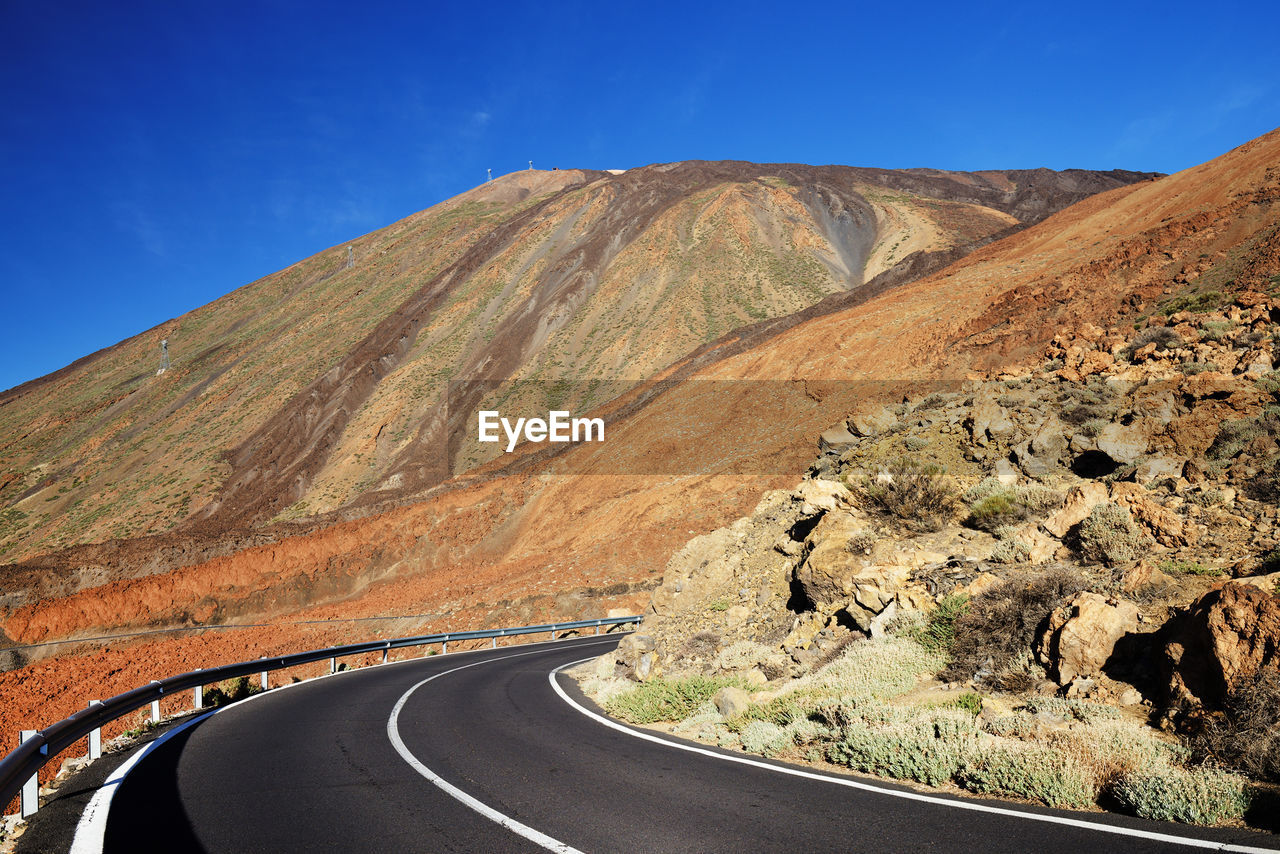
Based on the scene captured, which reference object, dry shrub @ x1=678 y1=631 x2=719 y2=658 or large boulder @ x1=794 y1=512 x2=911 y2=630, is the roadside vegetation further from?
dry shrub @ x1=678 y1=631 x2=719 y2=658

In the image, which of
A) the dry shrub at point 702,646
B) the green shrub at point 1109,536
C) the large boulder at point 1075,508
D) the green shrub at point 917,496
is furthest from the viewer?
the dry shrub at point 702,646

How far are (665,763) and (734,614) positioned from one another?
6.10 metres

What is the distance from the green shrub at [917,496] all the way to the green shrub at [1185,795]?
22.4 feet

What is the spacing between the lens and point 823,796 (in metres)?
5.93

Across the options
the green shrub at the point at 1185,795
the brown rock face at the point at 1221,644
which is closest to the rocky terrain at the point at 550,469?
the brown rock face at the point at 1221,644

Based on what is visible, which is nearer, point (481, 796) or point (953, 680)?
point (481, 796)

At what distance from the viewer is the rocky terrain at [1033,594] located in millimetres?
5727

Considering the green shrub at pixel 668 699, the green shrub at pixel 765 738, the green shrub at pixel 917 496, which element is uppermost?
the green shrub at pixel 917 496

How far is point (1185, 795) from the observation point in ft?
15.8

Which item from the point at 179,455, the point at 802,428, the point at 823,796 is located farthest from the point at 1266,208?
the point at 179,455

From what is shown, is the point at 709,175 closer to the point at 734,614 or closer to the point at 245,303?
the point at 245,303

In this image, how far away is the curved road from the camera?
16.3 ft

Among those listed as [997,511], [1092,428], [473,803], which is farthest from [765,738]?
[1092,428]

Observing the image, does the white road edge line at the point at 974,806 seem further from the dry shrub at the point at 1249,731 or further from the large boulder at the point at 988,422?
the large boulder at the point at 988,422
